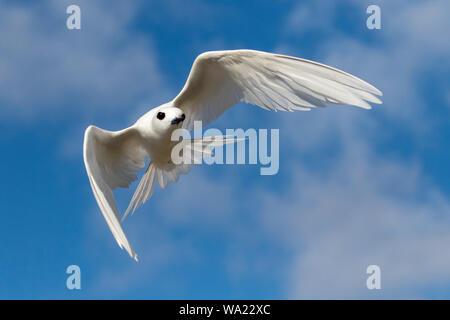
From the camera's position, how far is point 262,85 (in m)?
7.51

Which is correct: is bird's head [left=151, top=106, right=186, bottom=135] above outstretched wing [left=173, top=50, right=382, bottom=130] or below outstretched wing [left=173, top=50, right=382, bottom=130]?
below

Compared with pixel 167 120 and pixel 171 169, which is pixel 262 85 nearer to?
pixel 167 120

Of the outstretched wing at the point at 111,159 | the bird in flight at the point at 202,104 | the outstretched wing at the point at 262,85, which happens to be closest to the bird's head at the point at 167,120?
the bird in flight at the point at 202,104

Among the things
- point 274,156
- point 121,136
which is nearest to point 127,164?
point 121,136

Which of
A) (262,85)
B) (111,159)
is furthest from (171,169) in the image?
(262,85)

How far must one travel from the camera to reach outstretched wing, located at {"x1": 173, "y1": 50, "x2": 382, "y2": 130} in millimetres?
6812

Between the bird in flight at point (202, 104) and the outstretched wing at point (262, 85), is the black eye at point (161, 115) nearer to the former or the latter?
the bird in flight at point (202, 104)

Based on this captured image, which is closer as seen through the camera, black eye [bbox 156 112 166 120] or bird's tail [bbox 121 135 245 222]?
black eye [bbox 156 112 166 120]

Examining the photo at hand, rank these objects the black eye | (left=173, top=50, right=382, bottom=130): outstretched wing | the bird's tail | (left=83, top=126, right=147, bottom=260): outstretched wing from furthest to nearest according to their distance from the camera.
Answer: the bird's tail < the black eye < (left=83, top=126, right=147, bottom=260): outstretched wing < (left=173, top=50, right=382, bottom=130): outstretched wing

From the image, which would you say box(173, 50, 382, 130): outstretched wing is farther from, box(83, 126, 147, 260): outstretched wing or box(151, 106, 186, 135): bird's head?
box(83, 126, 147, 260): outstretched wing

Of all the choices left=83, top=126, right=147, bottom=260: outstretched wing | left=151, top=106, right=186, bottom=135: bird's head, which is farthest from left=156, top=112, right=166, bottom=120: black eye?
Answer: left=83, top=126, right=147, bottom=260: outstretched wing

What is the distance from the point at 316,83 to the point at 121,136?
2690 millimetres

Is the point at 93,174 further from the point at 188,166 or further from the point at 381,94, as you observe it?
the point at 381,94

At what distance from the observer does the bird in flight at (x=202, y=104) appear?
269 inches
